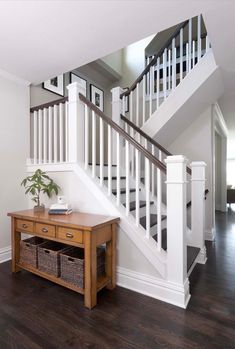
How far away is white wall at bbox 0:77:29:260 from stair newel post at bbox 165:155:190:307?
2.14m

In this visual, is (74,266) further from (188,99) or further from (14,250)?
(188,99)

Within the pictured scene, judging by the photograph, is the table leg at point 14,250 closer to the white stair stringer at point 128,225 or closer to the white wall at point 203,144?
the white stair stringer at point 128,225

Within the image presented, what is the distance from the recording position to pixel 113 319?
1.59 meters

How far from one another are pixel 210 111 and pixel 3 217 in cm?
370

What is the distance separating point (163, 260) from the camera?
6.16ft

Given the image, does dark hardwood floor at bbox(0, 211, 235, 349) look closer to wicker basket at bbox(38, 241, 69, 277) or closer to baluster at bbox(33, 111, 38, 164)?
wicker basket at bbox(38, 241, 69, 277)

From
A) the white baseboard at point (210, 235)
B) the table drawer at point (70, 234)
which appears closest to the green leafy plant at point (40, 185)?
the table drawer at point (70, 234)

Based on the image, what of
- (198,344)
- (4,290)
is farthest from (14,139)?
(198,344)

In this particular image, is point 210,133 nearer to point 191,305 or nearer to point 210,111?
point 210,111

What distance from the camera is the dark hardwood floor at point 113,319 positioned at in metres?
1.38

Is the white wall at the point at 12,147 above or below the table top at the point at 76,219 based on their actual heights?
above

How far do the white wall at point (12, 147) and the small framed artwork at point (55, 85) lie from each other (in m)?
0.46

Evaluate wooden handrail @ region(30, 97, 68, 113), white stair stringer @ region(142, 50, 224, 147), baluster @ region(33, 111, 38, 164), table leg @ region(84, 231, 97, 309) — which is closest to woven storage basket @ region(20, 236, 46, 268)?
table leg @ region(84, 231, 97, 309)

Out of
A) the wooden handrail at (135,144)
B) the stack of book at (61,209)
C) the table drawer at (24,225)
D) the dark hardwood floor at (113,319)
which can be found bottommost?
the dark hardwood floor at (113,319)
